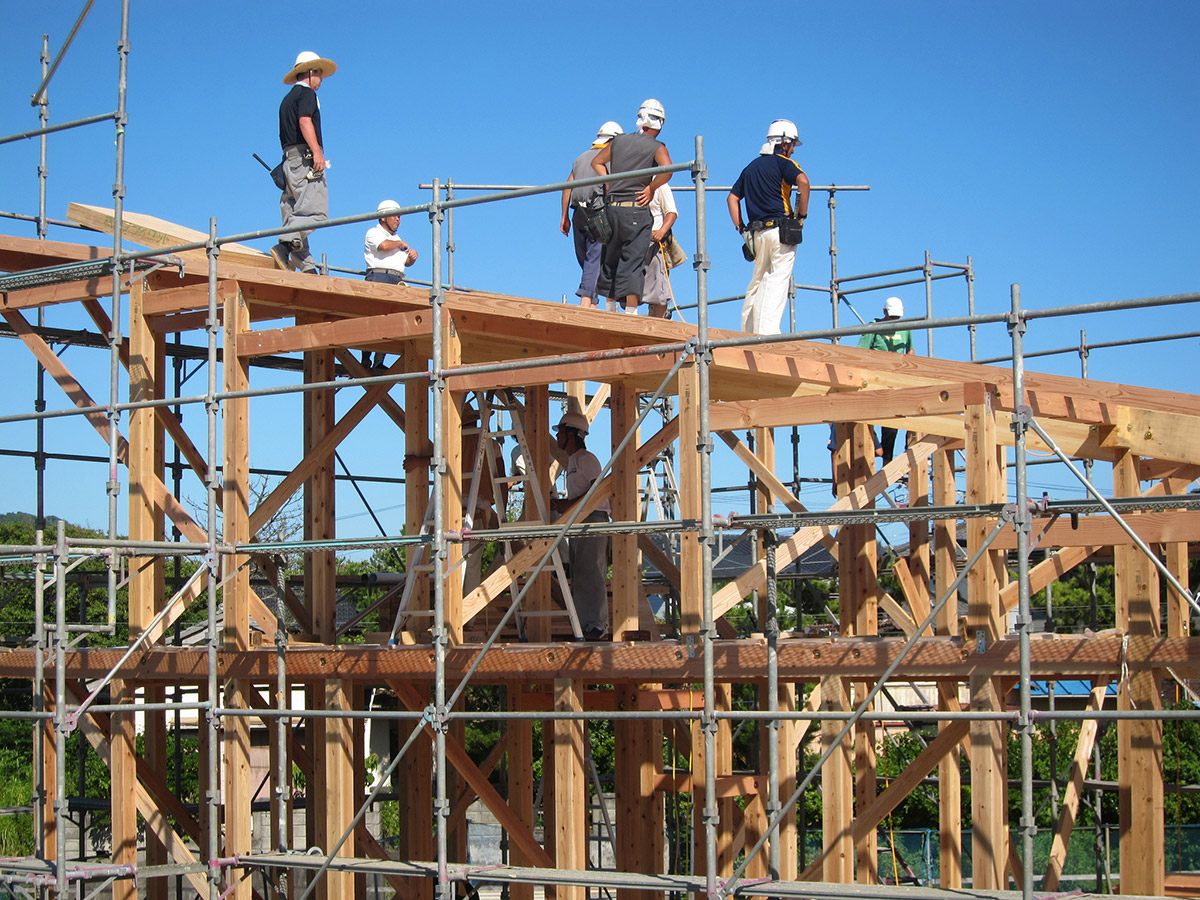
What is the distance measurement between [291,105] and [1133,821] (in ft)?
27.0

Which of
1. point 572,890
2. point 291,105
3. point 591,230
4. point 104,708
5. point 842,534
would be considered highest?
point 291,105

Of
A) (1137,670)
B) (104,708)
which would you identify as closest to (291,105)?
(104,708)

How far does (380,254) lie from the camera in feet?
40.5

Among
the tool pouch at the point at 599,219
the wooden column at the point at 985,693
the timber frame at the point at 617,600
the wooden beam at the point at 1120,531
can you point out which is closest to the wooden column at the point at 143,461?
the timber frame at the point at 617,600

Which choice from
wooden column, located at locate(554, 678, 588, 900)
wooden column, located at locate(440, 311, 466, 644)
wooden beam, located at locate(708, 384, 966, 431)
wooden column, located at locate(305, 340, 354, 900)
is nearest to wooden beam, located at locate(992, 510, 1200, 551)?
wooden beam, located at locate(708, 384, 966, 431)

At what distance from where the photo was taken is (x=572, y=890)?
945cm

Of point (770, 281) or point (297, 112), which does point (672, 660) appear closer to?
point (770, 281)

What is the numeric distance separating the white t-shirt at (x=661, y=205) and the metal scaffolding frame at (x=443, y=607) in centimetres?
263

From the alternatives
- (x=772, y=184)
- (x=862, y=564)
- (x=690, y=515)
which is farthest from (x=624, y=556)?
(x=772, y=184)

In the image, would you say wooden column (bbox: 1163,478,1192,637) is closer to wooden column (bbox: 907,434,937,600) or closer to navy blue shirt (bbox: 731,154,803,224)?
wooden column (bbox: 907,434,937,600)

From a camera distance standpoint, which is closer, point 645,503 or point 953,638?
point 953,638

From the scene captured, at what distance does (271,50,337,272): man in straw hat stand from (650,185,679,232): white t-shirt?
280 centimetres

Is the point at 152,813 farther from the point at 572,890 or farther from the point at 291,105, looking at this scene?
the point at 291,105

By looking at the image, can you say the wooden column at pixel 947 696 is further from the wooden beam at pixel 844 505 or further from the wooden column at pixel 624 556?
the wooden column at pixel 624 556
